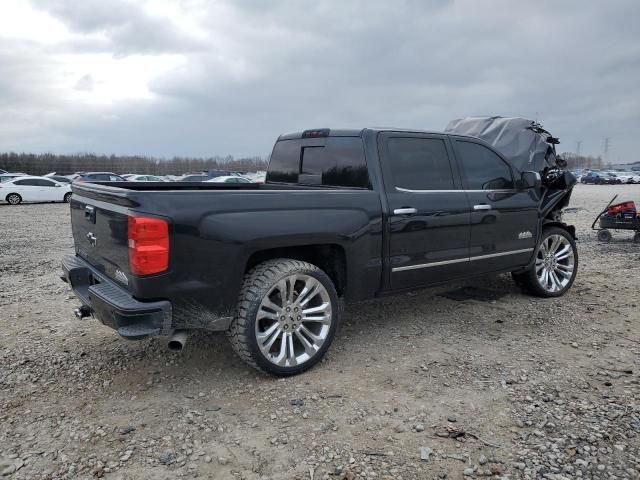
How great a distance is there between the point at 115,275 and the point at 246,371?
1217 mm

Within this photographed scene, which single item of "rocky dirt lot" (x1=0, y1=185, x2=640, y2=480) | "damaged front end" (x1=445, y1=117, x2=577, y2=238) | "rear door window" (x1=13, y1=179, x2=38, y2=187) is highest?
"damaged front end" (x1=445, y1=117, x2=577, y2=238)

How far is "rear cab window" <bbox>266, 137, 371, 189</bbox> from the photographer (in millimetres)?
4277

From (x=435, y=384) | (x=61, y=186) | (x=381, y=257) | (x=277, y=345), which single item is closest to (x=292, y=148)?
(x=381, y=257)

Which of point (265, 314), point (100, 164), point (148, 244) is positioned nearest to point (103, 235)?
point (148, 244)

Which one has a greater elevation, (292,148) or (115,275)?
(292,148)

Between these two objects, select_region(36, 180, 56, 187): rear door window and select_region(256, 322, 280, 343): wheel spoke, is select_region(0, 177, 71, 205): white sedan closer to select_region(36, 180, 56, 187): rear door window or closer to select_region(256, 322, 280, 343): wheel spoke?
select_region(36, 180, 56, 187): rear door window

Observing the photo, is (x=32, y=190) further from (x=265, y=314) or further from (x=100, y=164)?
(x=100, y=164)

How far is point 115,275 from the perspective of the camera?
3.45 m

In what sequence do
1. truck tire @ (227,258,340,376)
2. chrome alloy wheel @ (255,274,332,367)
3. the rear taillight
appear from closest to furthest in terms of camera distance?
the rear taillight
truck tire @ (227,258,340,376)
chrome alloy wheel @ (255,274,332,367)

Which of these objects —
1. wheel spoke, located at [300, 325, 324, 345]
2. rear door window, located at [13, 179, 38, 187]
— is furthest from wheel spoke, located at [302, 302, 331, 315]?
rear door window, located at [13, 179, 38, 187]

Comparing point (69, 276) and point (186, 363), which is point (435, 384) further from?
point (69, 276)

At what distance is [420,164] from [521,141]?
3.25 m

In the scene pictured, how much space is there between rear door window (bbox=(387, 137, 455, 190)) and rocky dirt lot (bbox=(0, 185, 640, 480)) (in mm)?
1394

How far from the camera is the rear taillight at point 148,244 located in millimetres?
3045
